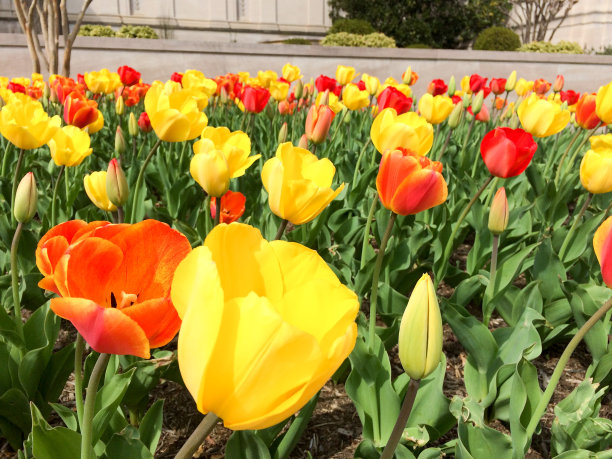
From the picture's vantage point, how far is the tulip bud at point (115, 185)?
128 cm

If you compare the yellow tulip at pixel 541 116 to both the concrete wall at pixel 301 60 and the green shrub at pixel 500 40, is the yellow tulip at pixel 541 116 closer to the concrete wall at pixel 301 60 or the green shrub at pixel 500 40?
the concrete wall at pixel 301 60

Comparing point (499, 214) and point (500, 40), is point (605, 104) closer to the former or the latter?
point (499, 214)

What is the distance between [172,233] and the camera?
0.60m

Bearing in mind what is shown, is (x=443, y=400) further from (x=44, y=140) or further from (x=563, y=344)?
(x=44, y=140)

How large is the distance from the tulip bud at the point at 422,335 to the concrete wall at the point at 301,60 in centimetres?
830

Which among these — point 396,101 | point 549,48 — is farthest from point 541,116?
point 549,48

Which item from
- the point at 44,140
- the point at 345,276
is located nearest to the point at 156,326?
the point at 345,276

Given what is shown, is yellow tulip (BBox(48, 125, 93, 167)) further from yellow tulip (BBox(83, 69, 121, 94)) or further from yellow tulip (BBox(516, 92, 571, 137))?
yellow tulip (BBox(83, 69, 121, 94))

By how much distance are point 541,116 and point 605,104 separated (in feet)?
0.85

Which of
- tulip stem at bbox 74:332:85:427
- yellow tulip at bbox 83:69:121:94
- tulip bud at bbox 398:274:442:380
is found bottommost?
tulip stem at bbox 74:332:85:427

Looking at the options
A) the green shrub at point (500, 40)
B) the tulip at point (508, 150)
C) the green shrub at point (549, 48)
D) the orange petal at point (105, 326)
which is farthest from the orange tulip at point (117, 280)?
the green shrub at point (500, 40)

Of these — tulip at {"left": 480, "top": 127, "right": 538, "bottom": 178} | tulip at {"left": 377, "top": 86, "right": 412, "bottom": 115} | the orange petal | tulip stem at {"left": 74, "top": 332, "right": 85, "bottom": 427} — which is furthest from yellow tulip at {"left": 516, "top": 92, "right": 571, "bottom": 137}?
the orange petal

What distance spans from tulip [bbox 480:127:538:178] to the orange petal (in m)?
1.13

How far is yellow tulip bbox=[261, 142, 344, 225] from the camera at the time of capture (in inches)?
40.8
